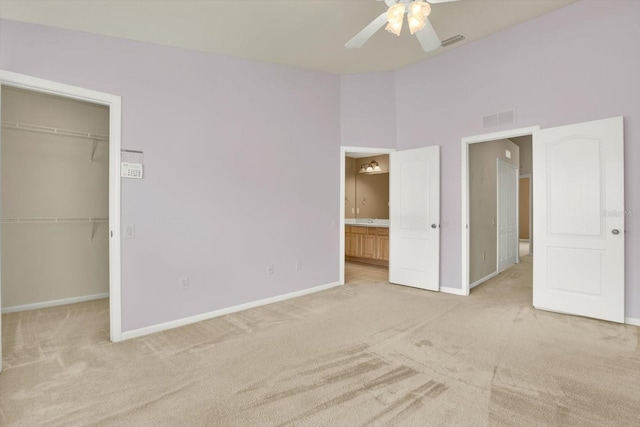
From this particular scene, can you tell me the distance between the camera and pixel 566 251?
3.56 meters

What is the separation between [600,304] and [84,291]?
241 inches

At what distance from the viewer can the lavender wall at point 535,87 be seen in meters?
3.21

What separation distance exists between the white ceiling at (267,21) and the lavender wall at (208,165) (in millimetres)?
155

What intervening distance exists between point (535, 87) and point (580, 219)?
160 cm

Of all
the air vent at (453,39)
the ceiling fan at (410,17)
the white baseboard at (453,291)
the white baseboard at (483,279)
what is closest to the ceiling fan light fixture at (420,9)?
the ceiling fan at (410,17)

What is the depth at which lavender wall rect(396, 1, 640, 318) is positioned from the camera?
3205 millimetres

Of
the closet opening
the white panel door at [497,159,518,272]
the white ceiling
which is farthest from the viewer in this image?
the white panel door at [497,159,518,272]

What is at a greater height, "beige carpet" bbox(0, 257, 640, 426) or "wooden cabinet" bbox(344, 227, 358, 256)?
"wooden cabinet" bbox(344, 227, 358, 256)

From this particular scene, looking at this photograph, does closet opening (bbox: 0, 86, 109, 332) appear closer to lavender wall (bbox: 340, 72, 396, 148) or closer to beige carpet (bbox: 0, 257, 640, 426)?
beige carpet (bbox: 0, 257, 640, 426)

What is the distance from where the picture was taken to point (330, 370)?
7.71 feet

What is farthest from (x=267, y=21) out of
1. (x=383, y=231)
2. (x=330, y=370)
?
(x=383, y=231)

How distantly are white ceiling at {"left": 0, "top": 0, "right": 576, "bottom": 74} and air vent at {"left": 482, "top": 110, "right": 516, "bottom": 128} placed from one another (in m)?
1.01

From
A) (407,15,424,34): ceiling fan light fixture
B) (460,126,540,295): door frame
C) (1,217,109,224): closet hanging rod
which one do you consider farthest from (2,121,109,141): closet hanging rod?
(460,126,540,295): door frame

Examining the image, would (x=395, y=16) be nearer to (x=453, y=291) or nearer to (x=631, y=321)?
(x=453, y=291)
